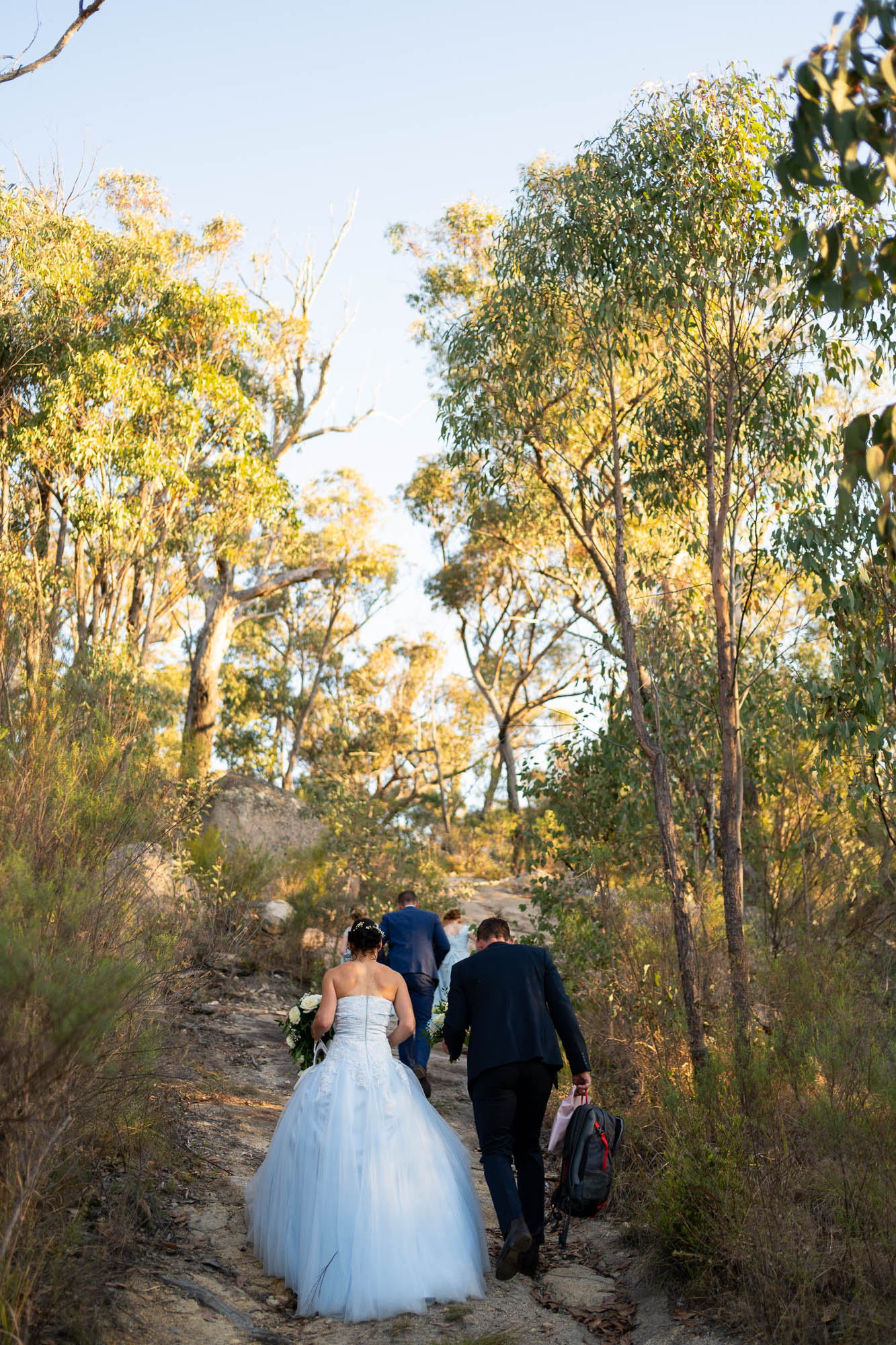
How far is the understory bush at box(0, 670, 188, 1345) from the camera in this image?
3.36 m

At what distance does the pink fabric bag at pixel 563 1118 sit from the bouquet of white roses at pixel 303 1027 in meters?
1.44

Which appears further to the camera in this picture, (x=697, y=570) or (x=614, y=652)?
(x=697, y=570)

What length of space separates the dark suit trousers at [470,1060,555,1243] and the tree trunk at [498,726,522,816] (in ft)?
69.5

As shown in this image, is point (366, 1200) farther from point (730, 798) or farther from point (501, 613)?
point (501, 613)

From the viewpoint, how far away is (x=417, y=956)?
8141 mm

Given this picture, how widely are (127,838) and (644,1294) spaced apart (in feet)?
12.1

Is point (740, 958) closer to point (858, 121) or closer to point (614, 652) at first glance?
point (614, 652)

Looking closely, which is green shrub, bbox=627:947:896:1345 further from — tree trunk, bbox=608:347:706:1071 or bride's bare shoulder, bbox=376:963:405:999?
bride's bare shoulder, bbox=376:963:405:999

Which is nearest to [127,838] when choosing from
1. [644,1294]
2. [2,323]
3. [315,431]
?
[644,1294]

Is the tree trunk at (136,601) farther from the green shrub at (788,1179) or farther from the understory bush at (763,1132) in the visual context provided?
the green shrub at (788,1179)

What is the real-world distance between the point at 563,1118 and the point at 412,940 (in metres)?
3.00

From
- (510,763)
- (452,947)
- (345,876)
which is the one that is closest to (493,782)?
(510,763)

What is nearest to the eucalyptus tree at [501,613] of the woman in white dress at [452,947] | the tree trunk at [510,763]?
the tree trunk at [510,763]

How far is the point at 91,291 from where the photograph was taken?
15.5 meters
